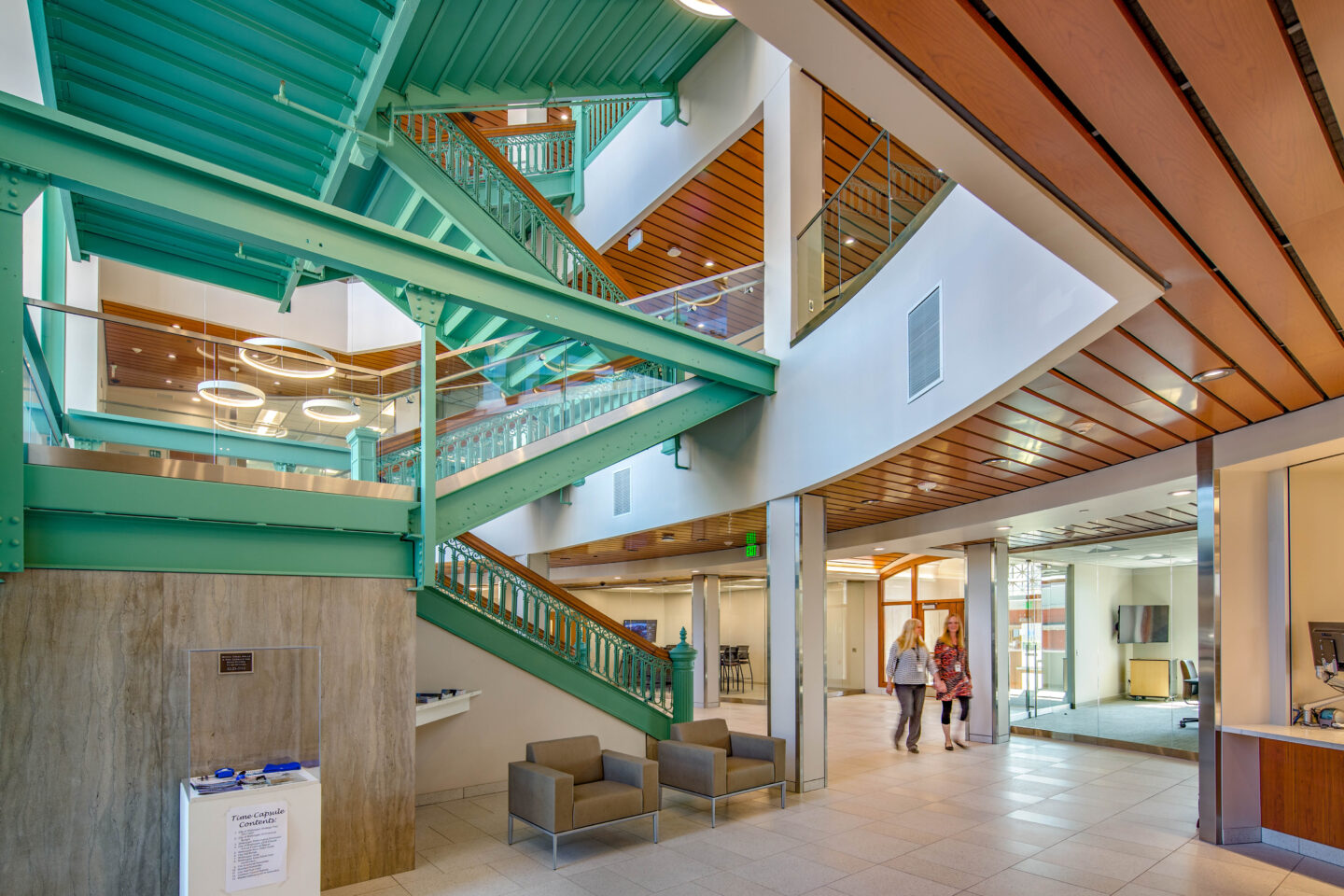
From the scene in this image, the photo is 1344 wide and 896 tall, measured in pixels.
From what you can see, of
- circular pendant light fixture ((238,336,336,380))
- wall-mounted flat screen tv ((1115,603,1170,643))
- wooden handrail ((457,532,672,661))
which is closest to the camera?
circular pendant light fixture ((238,336,336,380))

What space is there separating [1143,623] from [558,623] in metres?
8.07

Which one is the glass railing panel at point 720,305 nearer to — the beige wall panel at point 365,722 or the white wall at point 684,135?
the white wall at point 684,135

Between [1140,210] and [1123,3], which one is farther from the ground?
[1123,3]

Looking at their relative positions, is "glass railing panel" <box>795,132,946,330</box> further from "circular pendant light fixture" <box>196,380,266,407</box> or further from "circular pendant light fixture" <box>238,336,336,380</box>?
"circular pendant light fixture" <box>196,380,266,407</box>

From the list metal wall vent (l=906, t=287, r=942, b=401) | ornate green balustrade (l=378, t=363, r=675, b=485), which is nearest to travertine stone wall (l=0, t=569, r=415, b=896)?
ornate green balustrade (l=378, t=363, r=675, b=485)

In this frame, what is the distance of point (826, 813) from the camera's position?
675 centimetres

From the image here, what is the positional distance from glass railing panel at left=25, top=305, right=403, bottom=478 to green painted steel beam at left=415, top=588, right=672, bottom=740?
7.25ft

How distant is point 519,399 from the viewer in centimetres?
708

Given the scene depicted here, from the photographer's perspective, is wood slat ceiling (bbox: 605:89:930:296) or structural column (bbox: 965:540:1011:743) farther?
structural column (bbox: 965:540:1011:743)

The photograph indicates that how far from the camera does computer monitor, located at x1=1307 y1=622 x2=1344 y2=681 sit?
5945 mm

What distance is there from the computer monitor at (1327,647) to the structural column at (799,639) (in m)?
3.90

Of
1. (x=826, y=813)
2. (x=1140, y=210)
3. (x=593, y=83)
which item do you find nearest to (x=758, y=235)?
(x=593, y=83)

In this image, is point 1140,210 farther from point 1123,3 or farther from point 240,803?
point 240,803

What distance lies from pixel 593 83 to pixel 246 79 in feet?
12.9
